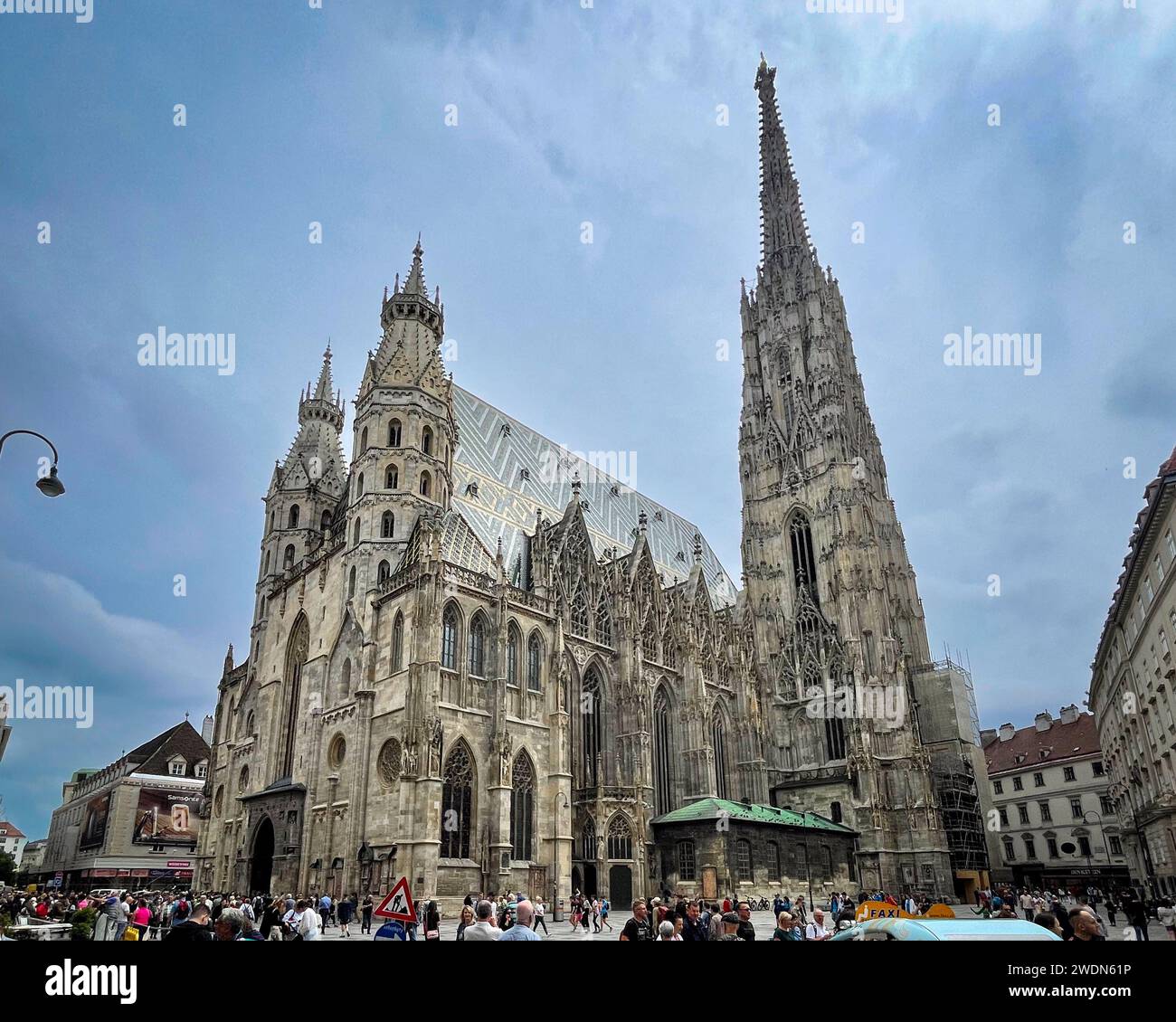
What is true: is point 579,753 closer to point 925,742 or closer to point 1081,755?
point 925,742

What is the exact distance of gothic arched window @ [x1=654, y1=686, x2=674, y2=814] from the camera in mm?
47875

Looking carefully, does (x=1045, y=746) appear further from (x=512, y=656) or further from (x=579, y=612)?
(x=512, y=656)

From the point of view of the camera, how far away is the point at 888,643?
184 ft

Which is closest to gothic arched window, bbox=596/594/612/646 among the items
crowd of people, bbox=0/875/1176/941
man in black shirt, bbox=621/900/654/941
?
crowd of people, bbox=0/875/1176/941

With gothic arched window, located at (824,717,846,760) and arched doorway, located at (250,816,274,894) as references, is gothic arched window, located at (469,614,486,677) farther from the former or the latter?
gothic arched window, located at (824,717,846,760)

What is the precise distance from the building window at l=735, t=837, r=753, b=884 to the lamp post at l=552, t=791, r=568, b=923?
34.5 ft

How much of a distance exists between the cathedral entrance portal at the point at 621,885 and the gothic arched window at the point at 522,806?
549 cm

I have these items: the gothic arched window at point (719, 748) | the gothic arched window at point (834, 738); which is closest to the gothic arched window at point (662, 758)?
the gothic arched window at point (719, 748)

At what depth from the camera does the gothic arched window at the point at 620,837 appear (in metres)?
40.6

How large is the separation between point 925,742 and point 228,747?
158 ft

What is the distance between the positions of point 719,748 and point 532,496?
69.9 ft

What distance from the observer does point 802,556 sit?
64250 millimetres
